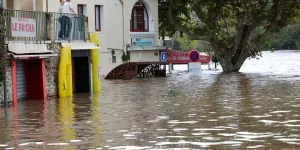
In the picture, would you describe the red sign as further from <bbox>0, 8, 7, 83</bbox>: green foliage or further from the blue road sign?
<bbox>0, 8, 7, 83</bbox>: green foliage

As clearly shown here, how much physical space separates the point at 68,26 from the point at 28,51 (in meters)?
3.71

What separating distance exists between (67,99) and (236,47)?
25.4 metres

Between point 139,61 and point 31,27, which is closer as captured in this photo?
point 31,27

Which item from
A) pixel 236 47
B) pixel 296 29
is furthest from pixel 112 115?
pixel 296 29

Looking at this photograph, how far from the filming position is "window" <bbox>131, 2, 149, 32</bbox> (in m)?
48.7

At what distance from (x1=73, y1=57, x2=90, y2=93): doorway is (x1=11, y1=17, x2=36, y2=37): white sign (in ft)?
14.6

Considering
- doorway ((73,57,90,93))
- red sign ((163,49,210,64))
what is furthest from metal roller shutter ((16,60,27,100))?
red sign ((163,49,210,64))

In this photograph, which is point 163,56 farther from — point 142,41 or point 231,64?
point 231,64

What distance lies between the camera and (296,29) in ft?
336

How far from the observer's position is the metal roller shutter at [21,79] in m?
26.5

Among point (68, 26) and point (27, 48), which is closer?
point (27, 48)

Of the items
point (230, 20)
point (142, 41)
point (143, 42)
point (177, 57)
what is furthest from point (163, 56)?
point (230, 20)

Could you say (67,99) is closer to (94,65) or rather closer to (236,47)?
(94,65)

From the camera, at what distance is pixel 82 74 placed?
101 feet
